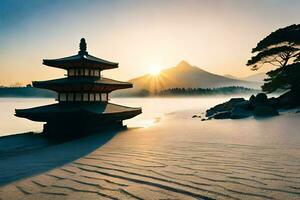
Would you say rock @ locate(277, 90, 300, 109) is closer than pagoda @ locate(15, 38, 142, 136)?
No

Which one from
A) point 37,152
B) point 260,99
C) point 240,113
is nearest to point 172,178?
point 37,152

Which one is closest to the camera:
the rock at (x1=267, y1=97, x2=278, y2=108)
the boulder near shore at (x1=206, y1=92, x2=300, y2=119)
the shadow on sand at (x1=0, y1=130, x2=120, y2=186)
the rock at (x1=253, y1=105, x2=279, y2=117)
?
the shadow on sand at (x1=0, y1=130, x2=120, y2=186)

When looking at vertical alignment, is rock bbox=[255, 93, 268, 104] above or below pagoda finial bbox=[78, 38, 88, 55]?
below

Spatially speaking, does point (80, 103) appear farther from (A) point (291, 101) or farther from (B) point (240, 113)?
(A) point (291, 101)

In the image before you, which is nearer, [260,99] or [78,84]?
[78,84]

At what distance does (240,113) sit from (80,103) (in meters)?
13.9

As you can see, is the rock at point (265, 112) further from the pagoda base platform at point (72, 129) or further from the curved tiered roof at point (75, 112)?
the pagoda base platform at point (72, 129)

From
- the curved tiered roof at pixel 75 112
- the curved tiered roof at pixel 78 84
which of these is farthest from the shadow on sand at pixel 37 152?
the curved tiered roof at pixel 78 84

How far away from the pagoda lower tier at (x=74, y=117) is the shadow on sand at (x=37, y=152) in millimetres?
937

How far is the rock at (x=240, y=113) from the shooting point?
22069 millimetres

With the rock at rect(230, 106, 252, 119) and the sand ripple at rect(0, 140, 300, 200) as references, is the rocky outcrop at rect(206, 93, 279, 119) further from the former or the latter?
the sand ripple at rect(0, 140, 300, 200)

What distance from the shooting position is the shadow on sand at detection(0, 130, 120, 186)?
271 inches

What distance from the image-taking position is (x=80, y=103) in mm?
19188

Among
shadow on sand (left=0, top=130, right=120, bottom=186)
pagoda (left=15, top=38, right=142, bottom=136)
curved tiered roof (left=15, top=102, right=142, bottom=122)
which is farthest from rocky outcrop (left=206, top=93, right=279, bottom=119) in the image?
shadow on sand (left=0, top=130, right=120, bottom=186)
